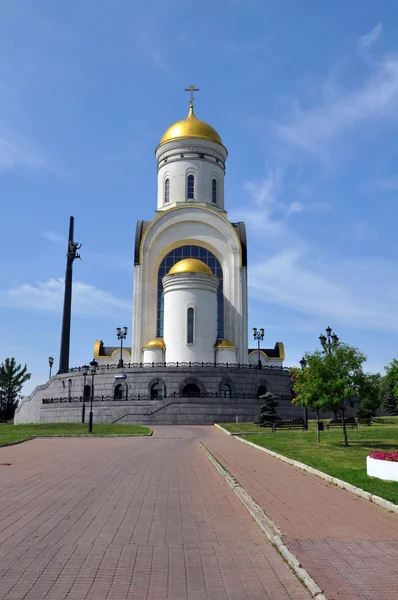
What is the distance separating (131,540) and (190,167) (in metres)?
49.8

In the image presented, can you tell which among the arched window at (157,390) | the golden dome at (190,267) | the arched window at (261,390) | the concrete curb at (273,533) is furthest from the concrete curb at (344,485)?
the golden dome at (190,267)

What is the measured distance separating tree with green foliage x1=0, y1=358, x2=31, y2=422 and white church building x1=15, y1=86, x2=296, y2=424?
41.5ft

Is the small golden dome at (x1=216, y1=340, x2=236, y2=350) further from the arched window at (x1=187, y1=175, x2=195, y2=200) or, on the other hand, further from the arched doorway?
the arched window at (x1=187, y1=175, x2=195, y2=200)

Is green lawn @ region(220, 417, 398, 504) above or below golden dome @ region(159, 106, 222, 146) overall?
below

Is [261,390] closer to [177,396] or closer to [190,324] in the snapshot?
[177,396]

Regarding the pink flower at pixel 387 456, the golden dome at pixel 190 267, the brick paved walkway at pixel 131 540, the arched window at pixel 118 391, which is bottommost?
the brick paved walkway at pixel 131 540

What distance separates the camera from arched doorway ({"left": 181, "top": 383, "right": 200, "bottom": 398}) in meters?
41.5

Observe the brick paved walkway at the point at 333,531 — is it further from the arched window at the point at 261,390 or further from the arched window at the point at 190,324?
the arched window at the point at 190,324

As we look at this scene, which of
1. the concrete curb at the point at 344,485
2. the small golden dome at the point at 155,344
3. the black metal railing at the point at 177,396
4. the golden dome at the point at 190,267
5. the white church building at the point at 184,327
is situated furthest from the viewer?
the small golden dome at the point at 155,344

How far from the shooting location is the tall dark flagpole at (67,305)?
2064 inches

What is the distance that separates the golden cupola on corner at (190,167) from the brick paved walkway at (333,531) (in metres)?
43.0

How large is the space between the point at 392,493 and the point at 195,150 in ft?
157

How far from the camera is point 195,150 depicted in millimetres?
54656

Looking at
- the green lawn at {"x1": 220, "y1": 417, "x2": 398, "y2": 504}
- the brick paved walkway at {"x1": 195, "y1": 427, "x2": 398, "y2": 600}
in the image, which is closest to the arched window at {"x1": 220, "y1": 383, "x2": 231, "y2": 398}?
the green lawn at {"x1": 220, "y1": 417, "x2": 398, "y2": 504}
